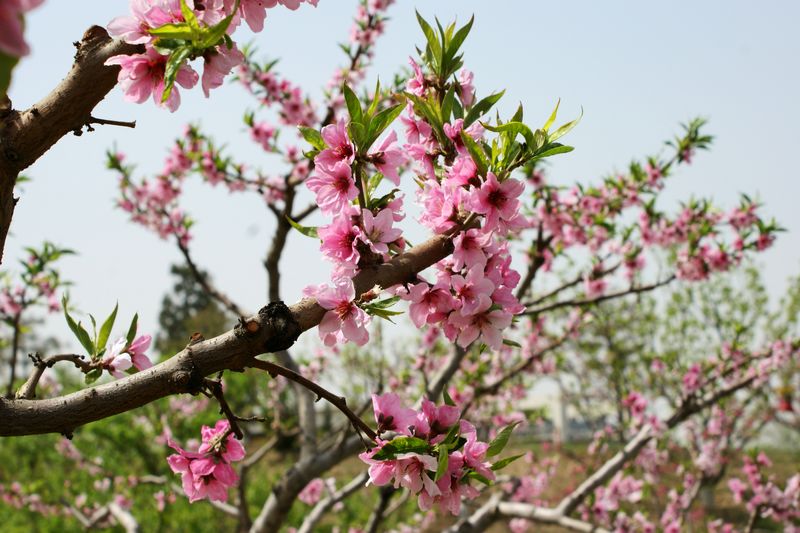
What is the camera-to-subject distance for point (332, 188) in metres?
1.55

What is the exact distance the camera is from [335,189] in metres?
1.55

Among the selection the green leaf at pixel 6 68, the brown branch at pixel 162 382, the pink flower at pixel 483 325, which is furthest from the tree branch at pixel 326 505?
the green leaf at pixel 6 68

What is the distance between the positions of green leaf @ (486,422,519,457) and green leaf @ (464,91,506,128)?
832mm

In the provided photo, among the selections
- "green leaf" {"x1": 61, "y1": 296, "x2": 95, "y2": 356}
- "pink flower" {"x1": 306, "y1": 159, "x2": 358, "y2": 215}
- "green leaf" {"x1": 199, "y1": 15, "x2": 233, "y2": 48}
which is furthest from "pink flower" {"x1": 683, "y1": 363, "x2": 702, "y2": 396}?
"green leaf" {"x1": 199, "y1": 15, "x2": 233, "y2": 48}

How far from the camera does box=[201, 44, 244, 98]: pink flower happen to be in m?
1.43

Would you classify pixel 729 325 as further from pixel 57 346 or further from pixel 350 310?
pixel 57 346

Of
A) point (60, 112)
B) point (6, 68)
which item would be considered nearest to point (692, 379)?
point (60, 112)

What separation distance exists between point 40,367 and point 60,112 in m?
0.73

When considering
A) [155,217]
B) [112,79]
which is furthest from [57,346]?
[112,79]

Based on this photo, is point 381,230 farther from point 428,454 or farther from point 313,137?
point 428,454

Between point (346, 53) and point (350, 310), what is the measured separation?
4.66 meters

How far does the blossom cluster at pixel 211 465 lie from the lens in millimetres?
1695

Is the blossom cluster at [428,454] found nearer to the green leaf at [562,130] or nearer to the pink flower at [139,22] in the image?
the green leaf at [562,130]

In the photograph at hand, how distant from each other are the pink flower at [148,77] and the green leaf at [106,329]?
60 cm
